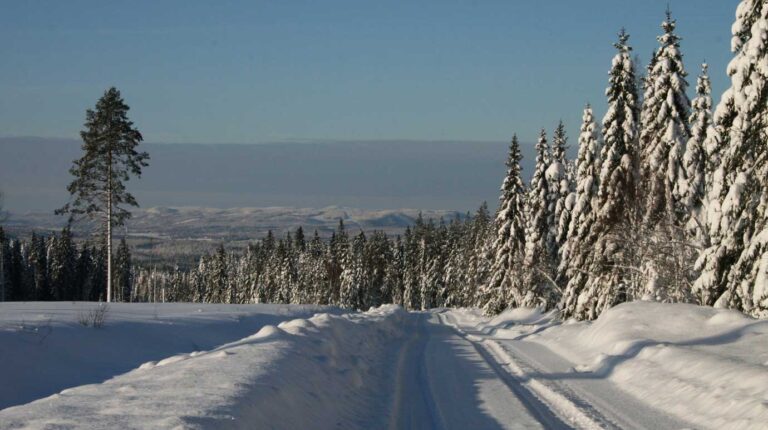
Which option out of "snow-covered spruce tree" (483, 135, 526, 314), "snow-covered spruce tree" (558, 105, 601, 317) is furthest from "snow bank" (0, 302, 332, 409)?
"snow-covered spruce tree" (483, 135, 526, 314)

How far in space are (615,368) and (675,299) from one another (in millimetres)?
15352

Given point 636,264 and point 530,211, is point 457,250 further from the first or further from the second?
point 636,264

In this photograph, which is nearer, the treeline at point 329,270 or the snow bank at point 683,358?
the snow bank at point 683,358

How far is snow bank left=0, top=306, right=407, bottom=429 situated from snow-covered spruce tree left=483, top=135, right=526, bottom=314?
36.5 metres

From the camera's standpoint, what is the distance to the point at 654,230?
27797 millimetres

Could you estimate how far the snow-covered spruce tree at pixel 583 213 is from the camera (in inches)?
1318

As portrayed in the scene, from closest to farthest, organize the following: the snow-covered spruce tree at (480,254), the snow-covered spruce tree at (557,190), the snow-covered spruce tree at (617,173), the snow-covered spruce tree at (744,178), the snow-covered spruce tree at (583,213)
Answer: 1. the snow-covered spruce tree at (744,178)
2. the snow-covered spruce tree at (617,173)
3. the snow-covered spruce tree at (583,213)
4. the snow-covered spruce tree at (557,190)
5. the snow-covered spruce tree at (480,254)

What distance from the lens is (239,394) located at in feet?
25.5

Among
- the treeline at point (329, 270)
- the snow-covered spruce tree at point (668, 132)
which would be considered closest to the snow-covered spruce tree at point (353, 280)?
the treeline at point (329, 270)

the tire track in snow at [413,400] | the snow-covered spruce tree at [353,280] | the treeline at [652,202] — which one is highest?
the treeline at [652,202]

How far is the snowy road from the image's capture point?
931 cm

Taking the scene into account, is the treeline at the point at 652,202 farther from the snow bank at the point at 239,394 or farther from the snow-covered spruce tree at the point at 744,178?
the snow bank at the point at 239,394

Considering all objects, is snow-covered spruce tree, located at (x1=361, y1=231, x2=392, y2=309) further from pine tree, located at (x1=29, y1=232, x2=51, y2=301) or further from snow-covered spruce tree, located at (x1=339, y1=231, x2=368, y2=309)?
pine tree, located at (x1=29, y1=232, x2=51, y2=301)

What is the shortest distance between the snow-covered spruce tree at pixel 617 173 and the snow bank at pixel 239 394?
783 inches
